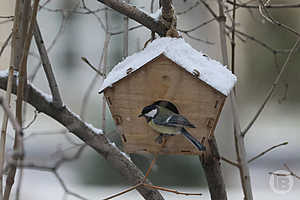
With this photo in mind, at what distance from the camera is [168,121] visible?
1.75 m

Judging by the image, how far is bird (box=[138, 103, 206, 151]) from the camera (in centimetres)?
174

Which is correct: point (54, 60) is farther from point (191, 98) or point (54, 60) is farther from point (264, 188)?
point (191, 98)

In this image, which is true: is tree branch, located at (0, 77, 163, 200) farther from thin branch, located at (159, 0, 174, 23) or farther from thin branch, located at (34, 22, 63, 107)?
thin branch, located at (159, 0, 174, 23)

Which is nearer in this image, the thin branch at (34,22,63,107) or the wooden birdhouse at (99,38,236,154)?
the wooden birdhouse at (99,38,236,154)

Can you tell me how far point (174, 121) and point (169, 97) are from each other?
0.10 meters

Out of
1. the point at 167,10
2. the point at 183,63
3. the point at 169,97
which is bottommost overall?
the point at 169,97

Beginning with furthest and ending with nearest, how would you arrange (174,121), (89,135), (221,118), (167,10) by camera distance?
(221,118)
(89,135)
(167,10)
(174,121)

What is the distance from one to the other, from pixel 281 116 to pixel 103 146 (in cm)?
624

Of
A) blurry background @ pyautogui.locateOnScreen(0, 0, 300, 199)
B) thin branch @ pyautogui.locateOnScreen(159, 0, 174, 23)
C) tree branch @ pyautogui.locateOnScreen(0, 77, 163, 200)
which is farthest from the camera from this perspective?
blurry background @ pyautogui.locateOnScreen(0, 0, 300, 199)

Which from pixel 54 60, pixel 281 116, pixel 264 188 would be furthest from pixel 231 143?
pixel 54 60

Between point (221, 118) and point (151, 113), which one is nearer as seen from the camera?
point (151, 113)

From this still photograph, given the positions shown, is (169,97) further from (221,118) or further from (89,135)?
(221,118)

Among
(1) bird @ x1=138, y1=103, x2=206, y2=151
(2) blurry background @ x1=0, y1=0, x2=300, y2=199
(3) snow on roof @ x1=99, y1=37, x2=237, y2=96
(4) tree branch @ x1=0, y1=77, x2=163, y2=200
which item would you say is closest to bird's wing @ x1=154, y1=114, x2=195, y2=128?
(1) bird @ x1=138, y1=103, x2=206, y2=151

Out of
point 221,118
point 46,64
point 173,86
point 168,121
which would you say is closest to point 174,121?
point 168,121
